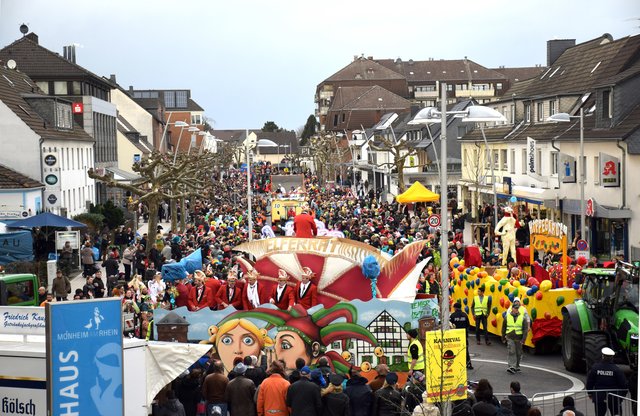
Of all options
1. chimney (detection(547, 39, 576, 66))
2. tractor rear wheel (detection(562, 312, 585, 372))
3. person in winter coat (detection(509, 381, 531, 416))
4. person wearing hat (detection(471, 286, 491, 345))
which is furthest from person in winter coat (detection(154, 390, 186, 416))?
chimney (detection(547, 39, 576, 66))

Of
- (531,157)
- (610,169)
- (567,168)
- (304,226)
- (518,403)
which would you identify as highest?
(531,157)

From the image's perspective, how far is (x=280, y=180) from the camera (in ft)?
345

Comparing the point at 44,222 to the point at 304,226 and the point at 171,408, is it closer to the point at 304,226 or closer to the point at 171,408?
the point at 304,226

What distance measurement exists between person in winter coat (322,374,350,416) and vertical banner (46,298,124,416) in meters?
3.60

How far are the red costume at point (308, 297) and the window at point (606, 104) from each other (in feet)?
87.0

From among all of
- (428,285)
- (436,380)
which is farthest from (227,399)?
(428,285)

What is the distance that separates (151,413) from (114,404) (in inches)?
113

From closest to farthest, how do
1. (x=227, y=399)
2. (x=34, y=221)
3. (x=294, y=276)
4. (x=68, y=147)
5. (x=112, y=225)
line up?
(x=227, y=399) < (x=294, y=276) < (x=34, y=221) < (x=112, y=225) < (x=68, y=147)

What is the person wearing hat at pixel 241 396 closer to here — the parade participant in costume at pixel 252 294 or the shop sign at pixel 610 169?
the parade participant in costume at pixel 252 294

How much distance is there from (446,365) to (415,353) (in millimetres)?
3849

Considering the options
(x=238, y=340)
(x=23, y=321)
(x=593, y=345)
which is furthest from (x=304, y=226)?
(x=23, y=321)

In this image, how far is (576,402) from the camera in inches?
720

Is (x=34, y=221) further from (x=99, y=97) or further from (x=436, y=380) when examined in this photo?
(x=99, y=97)

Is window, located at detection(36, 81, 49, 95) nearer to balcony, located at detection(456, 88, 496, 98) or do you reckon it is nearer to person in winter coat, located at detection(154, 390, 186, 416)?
person in winter coat, located at detection(154, 390, 186, 416)
